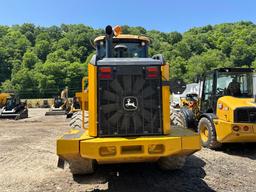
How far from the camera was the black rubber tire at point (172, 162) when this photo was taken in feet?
20.8

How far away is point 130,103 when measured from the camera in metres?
5.45

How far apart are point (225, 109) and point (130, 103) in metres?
4.00

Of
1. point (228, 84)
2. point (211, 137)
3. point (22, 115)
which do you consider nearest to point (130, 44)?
point (211, 137)

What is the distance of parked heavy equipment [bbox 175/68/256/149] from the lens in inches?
330

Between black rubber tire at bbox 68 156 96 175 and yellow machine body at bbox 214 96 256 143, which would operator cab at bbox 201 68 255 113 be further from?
black rubber tire at bbox 68 156 96 175

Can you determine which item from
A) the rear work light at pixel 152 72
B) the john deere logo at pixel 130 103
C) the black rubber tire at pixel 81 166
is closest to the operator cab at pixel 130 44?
the rear work light at pixel 152 72

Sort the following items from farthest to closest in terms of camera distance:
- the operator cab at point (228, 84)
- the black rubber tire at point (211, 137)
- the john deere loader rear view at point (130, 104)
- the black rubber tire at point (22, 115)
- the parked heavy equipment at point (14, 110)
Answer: the parked heavy equipment at point (14, 110) < the black rubber tire at point (22, 115) < the operator cab at point (228, 84) < the black rubber tire at point (211, 137) < the john deere loader rear view at point (130, 104)

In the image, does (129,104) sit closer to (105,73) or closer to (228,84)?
(105,73)

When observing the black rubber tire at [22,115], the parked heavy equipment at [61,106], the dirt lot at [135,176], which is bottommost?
the dirt lot at [135,176]

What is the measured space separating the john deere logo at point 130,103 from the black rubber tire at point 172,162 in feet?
4.51

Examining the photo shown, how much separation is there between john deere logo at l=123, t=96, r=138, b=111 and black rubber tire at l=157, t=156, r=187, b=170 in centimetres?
138

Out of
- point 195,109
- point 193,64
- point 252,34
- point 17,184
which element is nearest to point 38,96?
point 193,64

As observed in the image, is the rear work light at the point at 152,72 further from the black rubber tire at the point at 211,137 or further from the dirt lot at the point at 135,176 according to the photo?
the black rubber tire at the point at 211,137

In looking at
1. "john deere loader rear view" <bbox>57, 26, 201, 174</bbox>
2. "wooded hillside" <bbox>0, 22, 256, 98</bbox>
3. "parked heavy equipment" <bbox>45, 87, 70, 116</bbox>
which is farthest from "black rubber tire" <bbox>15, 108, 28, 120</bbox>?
"wooded hillside" <bbox>0, 22, 256, 98</bbox>
